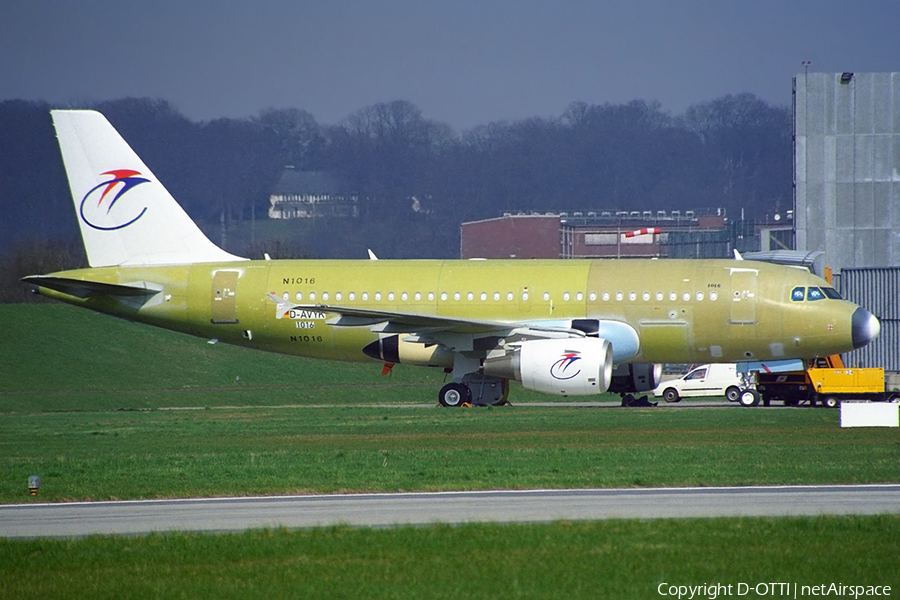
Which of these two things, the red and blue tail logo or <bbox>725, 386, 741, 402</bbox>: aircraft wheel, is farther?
<bbox>725, 386, 741, 402</bbox>: aircraft wheel

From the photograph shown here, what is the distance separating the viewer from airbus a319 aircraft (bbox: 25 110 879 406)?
104ft

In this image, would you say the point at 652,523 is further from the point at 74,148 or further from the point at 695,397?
the point at 695,397

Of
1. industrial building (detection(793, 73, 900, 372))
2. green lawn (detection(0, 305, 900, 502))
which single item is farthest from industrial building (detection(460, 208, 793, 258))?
green lawn (detection(0, 305, 900, 502))

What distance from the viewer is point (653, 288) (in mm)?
32281

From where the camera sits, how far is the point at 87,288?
3475 centimetres

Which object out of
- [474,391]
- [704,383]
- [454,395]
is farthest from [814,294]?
[704,383]

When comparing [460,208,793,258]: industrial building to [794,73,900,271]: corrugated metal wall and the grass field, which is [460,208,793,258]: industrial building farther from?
the grass field

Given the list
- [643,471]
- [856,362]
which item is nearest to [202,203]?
[856,362]

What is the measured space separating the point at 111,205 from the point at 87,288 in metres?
3.05

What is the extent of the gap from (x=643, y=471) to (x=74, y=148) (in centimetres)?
2460

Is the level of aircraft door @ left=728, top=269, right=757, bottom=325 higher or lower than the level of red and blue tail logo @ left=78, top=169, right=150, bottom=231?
lower

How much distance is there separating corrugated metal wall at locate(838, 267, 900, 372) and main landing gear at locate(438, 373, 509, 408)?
81.1 feet

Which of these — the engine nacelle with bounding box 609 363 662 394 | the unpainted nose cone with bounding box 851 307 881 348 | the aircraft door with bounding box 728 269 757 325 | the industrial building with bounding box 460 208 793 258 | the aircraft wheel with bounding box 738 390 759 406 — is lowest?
the aircraft wheel with bounding box 738 390 759 406
